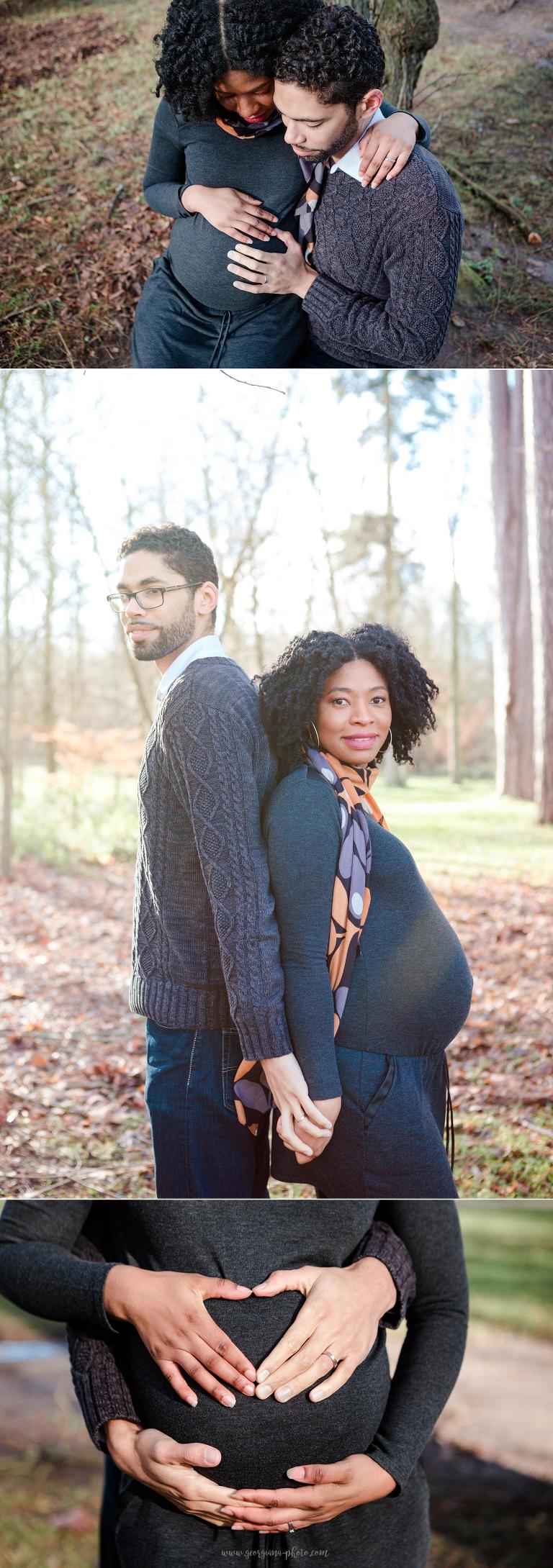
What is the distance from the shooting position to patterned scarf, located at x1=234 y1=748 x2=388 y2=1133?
1831 millimetres

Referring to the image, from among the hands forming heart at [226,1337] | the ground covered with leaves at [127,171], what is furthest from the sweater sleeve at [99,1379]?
the ground covered with leaves at [127,171]

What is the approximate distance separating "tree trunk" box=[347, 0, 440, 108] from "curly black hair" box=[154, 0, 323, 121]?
4.33ft

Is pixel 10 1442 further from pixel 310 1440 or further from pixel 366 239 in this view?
pixel 366 239

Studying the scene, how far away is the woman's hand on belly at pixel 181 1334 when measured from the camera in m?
1.78

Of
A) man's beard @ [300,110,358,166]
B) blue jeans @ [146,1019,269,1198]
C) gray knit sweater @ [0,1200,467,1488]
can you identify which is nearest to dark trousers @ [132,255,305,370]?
man's beard @ [300,110,358,166]

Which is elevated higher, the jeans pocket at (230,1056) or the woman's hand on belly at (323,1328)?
the jeans pocket at (230,1056)

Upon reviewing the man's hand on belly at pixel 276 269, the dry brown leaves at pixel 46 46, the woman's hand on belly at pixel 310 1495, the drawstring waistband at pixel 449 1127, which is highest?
the dry brown leaves at pixel 46 46

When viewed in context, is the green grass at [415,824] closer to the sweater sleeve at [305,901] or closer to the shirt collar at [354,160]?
the sweater sleeve at [305,901]

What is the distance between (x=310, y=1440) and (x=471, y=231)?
3.74m

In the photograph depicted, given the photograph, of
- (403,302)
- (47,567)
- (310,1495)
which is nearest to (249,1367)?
(310,1495)

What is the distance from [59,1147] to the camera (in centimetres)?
229

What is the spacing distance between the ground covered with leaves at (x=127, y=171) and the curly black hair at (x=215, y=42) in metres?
1.26

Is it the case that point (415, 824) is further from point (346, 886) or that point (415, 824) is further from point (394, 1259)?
point (394, 1259)

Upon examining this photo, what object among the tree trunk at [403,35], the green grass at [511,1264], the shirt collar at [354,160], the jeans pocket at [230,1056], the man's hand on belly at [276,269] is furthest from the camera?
the green grass at [511,1264]
